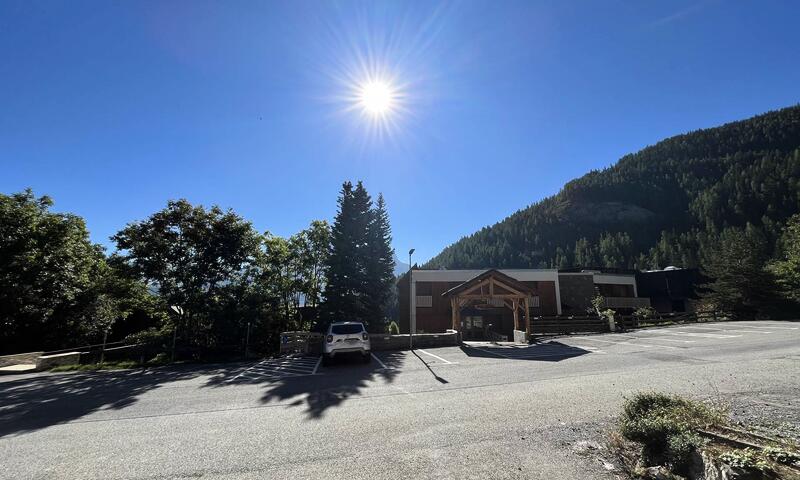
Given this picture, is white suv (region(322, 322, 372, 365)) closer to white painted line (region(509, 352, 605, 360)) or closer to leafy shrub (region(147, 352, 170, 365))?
white painted line (region(509, 352, 605, 360))

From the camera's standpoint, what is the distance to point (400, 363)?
14586mm

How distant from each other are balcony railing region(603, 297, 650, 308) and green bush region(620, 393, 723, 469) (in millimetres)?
40496

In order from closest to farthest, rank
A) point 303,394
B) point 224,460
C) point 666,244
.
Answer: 1. point 224,460
2. point 303,394
3. point 666,244

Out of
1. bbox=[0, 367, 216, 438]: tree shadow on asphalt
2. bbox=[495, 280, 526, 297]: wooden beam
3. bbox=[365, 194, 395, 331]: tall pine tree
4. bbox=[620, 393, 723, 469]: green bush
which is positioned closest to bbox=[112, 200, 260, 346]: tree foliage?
bbox=[0, 367, 216, 438]: tree shadow on asphalt

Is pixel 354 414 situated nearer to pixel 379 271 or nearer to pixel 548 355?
pixel 548 355

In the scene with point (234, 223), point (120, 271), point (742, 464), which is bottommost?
point (742, 464)

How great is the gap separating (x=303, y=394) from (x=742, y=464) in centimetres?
877

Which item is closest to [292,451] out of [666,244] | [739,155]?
[666,244]

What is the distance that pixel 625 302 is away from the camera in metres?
42.9

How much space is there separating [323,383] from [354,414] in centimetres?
401

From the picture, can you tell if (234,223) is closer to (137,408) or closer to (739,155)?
(137,408)

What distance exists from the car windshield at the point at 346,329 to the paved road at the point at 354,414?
1468mm

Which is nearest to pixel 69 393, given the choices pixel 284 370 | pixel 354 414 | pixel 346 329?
pixel 284 370

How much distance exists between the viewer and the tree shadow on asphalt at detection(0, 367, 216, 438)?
7.72m
